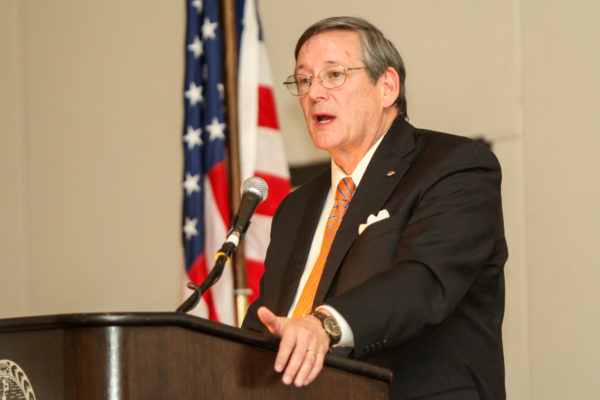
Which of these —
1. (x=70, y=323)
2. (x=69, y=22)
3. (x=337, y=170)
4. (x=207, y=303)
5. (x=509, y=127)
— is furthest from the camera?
(x=69, y=22)

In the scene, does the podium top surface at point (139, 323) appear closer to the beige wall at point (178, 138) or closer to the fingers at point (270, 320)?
the fingers at point (270, 320)

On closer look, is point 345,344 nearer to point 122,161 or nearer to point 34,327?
point 34,327

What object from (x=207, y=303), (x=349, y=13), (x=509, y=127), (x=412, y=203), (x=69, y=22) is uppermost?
(x=69, y=22)

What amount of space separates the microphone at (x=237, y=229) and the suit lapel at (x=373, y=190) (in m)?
0.29

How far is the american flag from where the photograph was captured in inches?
196

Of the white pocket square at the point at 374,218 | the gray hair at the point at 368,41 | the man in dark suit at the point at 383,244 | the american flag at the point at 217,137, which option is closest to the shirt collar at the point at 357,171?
the man in dark suit at the point at 383,244

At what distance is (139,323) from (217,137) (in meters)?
3.33

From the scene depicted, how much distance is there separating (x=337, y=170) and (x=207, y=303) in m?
1.85

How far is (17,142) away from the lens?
317 inches

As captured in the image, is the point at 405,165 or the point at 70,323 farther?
the point at 405,165

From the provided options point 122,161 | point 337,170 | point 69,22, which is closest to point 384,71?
point 337,170

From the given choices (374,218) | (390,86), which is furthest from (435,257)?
(390,86)

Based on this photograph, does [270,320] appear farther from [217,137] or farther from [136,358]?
[217,137]

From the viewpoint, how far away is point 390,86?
11.0 ft
